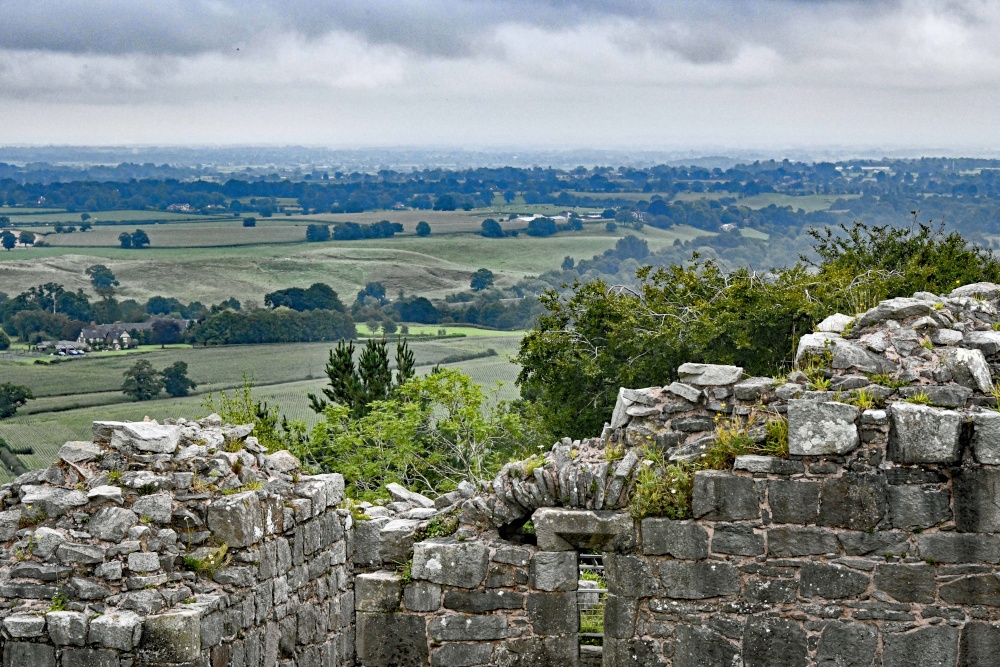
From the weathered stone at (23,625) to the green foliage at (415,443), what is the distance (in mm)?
13729

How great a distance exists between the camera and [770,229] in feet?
452

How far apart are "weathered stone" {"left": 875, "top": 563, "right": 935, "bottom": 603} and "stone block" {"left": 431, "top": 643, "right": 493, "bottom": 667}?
3.04 metres

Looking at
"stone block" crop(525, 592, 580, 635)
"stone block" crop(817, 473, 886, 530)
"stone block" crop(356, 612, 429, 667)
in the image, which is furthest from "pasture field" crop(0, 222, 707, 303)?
"stone block" crop(817, 473, 886, 530)

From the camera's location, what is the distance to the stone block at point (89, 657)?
30.3 ft

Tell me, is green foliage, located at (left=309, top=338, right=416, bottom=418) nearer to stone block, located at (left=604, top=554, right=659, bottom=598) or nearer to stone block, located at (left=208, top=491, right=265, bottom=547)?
stone block, located at (left=208, top=491, right=265, bottom=547)

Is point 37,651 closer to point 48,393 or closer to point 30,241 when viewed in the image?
point 48,393

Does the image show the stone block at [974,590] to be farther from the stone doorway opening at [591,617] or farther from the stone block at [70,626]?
the stone block at [70,626]

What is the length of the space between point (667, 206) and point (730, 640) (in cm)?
14922

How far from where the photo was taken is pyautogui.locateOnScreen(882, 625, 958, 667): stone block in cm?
968

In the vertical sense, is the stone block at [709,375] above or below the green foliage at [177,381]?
above

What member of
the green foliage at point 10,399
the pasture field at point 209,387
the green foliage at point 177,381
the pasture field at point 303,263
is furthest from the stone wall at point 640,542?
the pasture field at point 303,263

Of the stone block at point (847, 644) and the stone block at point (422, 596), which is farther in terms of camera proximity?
the stone block at point (422, 596)

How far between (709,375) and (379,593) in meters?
3.17

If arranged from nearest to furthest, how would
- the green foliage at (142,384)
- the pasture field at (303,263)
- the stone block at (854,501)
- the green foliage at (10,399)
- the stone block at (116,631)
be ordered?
the stone block at (116,631), the stone block at (854,501), the green foliage at (10,399), the green foliage at (142,384), the pasture field at (303,263)
